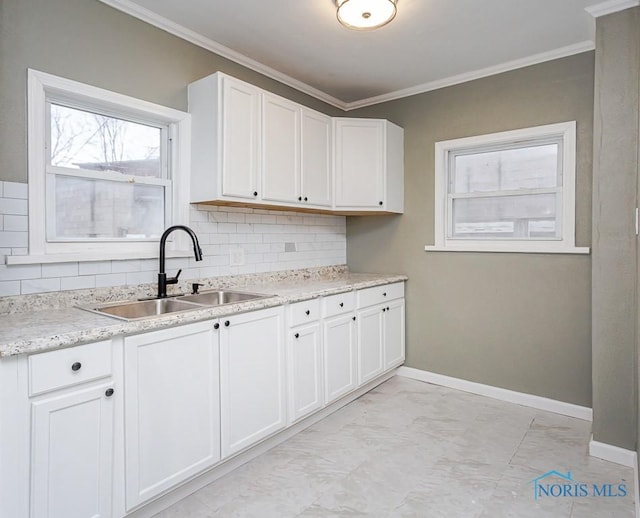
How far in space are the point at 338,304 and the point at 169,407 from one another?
136 cm

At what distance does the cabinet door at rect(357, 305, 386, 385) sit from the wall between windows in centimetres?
74

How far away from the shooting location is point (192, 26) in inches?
101

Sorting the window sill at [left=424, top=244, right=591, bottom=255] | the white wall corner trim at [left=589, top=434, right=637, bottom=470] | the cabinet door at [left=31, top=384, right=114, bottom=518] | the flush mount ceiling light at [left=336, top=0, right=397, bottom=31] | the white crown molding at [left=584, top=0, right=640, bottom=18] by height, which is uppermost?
the white crown molding at [left=584, top=0, right=640, bottom=18]

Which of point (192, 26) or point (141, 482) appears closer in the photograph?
point (141, 482)

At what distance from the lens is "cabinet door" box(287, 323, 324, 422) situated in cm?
254

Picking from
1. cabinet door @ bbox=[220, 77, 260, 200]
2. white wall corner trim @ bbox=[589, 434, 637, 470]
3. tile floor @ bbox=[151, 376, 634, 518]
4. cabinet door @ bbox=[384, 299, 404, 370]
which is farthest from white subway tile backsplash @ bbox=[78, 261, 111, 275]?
white wall corner trim @ bbox=[589, 434, 637, 470]

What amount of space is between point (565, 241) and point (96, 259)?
2.97 meters

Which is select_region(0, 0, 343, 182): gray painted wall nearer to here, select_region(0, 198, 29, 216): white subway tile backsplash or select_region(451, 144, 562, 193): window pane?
select_region(0, 198, 29, 216): white subway tile backsplash

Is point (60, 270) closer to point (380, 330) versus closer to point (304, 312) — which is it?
point (304, 312)

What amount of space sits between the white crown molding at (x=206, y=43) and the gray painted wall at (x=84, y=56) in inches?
1.3

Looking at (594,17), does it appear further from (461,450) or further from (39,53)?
(39,53)

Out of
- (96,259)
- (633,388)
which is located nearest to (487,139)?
(633,388)

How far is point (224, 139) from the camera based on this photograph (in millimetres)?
2531

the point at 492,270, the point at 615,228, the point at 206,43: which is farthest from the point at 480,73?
the point at 206,43
